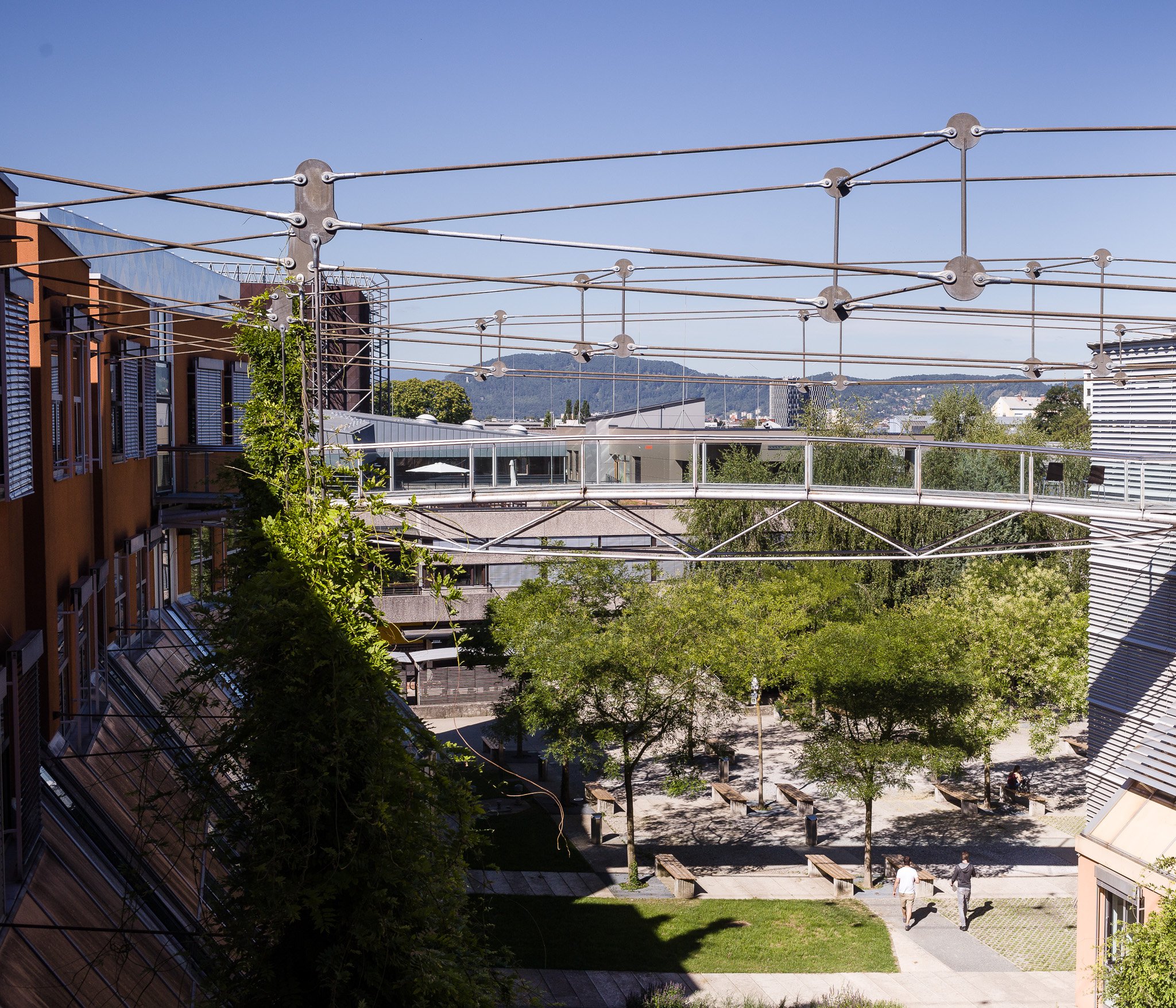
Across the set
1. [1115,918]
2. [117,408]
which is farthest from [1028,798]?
[117,408]

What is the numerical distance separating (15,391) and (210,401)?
1304 cm

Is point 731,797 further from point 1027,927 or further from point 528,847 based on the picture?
point 1027,927

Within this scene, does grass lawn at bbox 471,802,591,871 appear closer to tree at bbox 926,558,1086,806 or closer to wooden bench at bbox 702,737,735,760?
wooden bench at bbox 702,737,735,760

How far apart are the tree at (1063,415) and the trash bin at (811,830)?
149 feet

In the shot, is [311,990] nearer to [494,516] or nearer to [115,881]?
[115,881]

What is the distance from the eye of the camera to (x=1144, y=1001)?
9.39m

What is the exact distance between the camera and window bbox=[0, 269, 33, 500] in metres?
8.21

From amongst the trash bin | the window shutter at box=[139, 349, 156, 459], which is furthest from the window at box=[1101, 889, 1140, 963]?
the window shutter at box=[139, 349, 156, 459]

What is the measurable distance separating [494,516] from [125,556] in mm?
17833

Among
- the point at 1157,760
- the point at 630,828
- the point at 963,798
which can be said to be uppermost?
the point at 1157,760

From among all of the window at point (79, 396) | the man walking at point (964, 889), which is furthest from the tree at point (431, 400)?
the window at point (79, 396)

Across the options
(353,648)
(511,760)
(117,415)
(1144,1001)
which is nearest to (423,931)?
(353,648)

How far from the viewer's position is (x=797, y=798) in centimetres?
2317

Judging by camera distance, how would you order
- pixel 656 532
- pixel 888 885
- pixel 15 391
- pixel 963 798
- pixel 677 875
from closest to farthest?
pixel 15 391 < pixel 656 532 < pixel 677 875 < pixel 888 885 < pixel 963 798
